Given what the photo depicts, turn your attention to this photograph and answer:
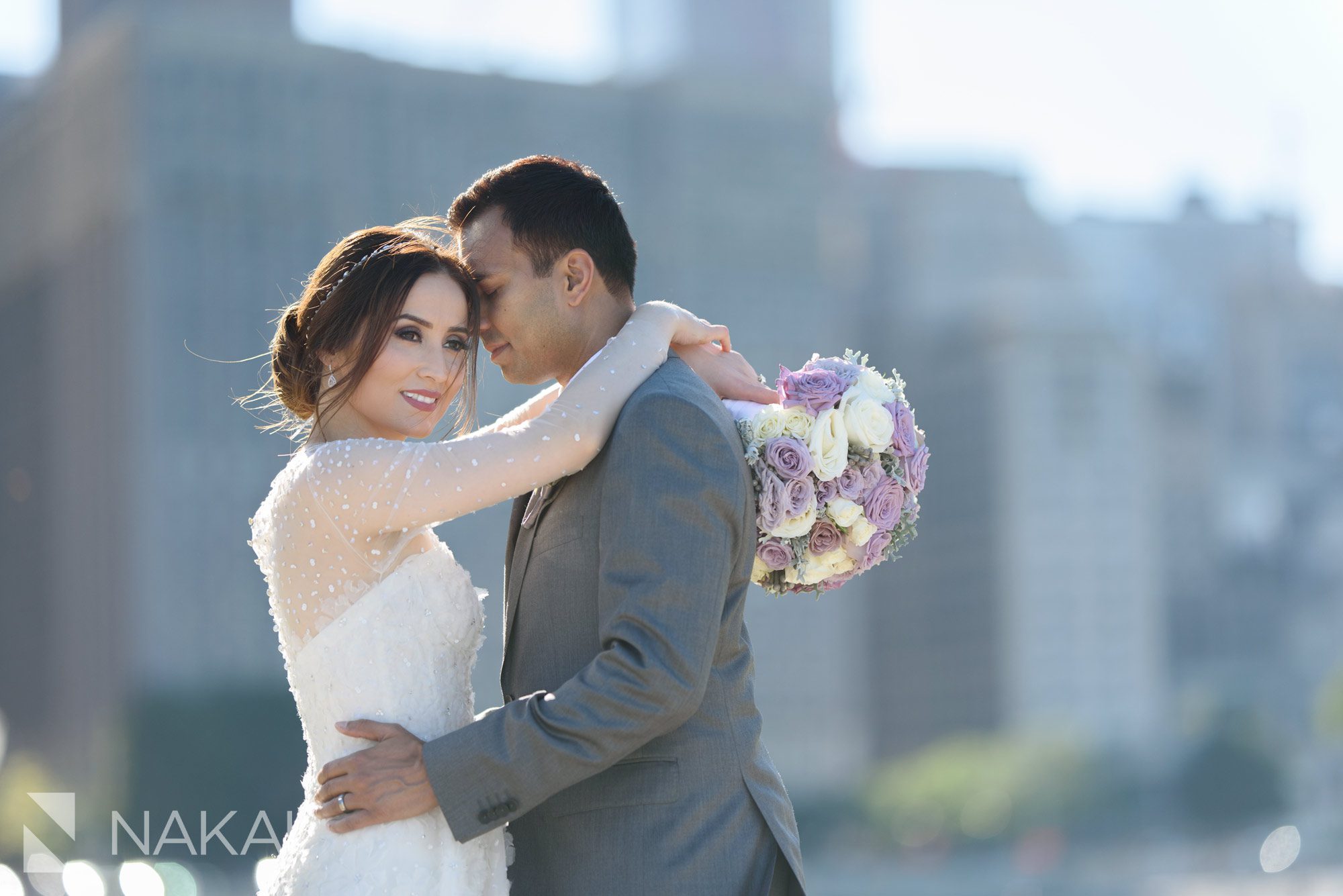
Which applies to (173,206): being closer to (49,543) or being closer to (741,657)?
(49,543)

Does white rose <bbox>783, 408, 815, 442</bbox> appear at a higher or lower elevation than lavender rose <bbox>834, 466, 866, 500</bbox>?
higher

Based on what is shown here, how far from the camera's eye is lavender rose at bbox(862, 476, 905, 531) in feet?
16.9

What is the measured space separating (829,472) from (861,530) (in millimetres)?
241

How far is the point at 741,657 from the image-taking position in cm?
481

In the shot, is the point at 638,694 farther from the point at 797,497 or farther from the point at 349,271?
the point at 349,271

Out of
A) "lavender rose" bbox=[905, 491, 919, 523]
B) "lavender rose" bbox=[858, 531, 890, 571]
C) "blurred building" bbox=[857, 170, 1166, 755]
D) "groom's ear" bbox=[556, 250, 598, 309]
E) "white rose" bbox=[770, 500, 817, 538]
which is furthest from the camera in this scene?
"blurred building" bbox=[857, 170, 1166, 755]

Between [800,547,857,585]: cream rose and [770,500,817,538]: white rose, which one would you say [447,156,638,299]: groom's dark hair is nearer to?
[770,500,817,538]: white rose

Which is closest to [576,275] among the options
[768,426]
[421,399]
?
[421,399]

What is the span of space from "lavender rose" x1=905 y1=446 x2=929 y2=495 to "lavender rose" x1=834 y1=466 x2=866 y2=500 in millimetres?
195

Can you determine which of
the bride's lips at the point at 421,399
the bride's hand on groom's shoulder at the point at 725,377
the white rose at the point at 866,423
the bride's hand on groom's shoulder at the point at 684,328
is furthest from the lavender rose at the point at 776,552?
the bride's lips at the point at 421,399

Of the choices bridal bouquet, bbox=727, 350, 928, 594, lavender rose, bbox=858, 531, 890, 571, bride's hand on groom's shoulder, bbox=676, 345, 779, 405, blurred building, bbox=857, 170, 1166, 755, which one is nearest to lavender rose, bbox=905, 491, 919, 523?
bridal bouquet, bbox=727, 350, 928, 594

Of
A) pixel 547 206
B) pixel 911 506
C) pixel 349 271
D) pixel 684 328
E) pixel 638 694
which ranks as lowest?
pixel 638 694

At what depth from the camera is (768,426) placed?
5.00 m

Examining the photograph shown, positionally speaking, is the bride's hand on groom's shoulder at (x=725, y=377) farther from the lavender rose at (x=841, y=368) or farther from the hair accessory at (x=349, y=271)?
the hair accessory at (x=349, y=271)
